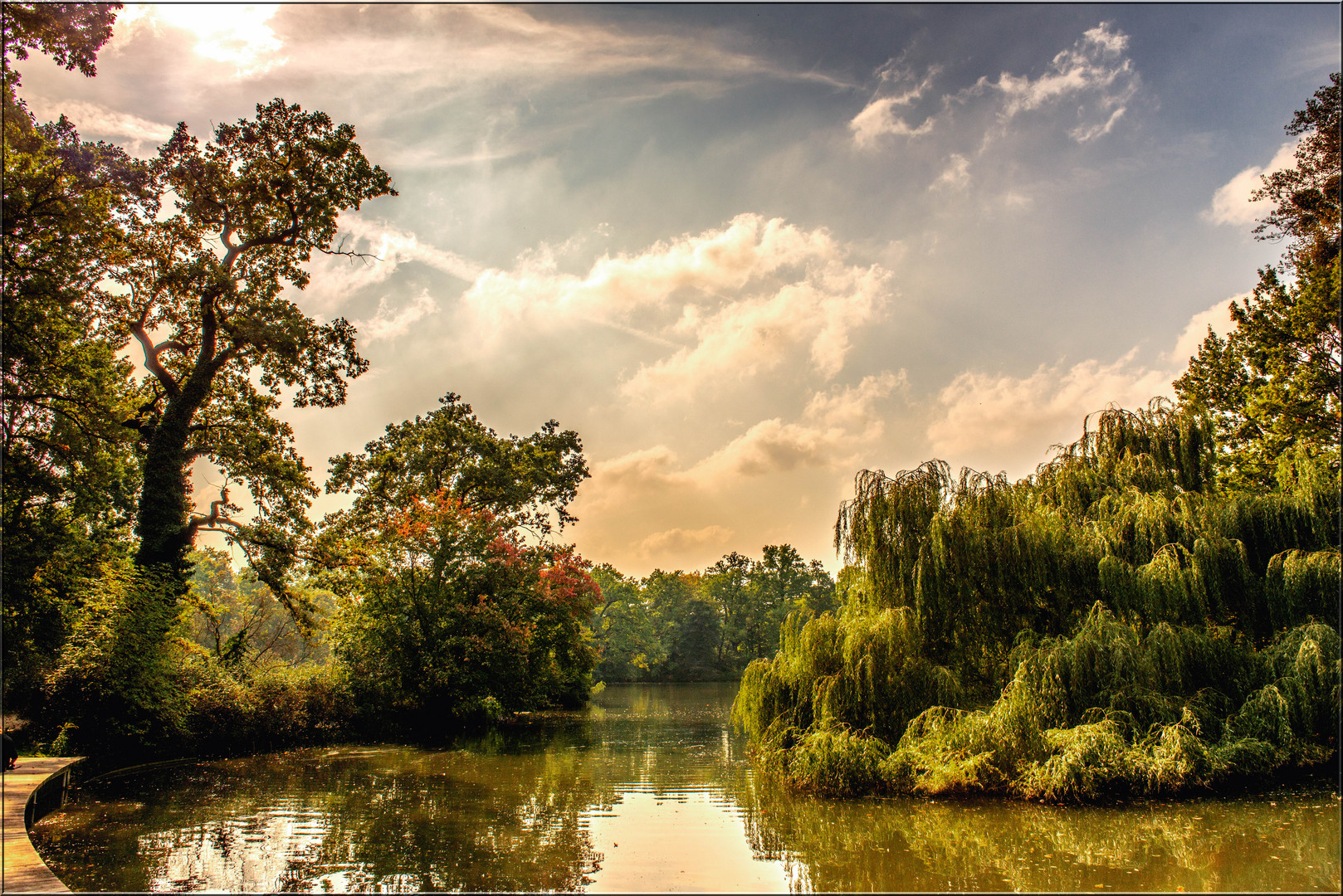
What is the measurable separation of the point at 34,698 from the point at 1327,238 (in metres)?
31.3

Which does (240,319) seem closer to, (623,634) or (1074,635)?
(1074,635)

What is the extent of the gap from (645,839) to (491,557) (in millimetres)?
17211

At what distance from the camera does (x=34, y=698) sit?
14508mm

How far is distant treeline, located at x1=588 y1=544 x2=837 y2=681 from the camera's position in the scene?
66.7m

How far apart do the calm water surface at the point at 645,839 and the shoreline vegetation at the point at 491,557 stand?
2.86 feet

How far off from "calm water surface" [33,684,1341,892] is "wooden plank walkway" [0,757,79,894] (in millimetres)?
564

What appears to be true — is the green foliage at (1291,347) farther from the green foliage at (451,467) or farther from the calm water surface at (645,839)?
the green foliage at (451,467)

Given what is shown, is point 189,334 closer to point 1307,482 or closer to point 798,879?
point 798,879

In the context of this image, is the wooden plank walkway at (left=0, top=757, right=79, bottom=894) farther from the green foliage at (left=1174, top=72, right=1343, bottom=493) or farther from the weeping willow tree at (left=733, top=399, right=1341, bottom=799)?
the green foliage at (left=1174, top=72, right=1343, bottom=493)

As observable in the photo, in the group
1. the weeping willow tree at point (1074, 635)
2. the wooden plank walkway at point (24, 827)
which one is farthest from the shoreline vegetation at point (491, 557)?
the wooden plank walkway at point (24, 827)

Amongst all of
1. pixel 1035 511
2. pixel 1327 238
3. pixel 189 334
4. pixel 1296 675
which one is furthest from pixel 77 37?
pixel 1327 238

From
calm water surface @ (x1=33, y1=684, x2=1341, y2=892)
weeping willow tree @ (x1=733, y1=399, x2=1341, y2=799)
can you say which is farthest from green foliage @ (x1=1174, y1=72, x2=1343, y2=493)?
calm water surface @ (x1=33, y1=684, x2=1341, y2=892)

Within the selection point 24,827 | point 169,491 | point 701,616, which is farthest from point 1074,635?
point 701,616

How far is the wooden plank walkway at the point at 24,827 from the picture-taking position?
6078 mm
